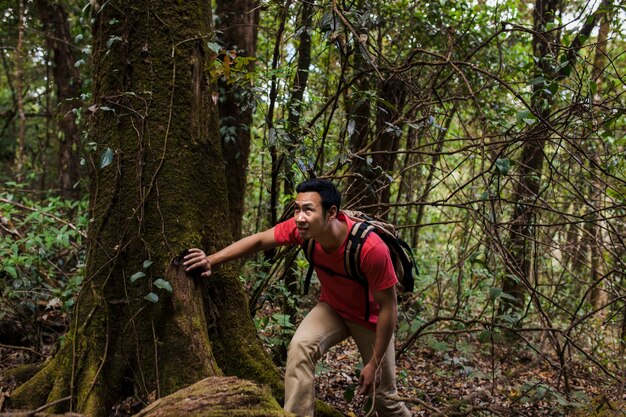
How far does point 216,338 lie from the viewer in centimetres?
371


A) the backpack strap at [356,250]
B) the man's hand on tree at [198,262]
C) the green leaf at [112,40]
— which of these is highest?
the green leaf at [112,40]

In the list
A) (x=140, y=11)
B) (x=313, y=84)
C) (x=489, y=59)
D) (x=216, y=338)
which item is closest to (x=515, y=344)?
(x=489, y=59)

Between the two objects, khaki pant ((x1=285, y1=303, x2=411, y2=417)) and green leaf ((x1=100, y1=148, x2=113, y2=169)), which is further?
khaki pant ((x1=285, y1=303, x2=411, y2=417))

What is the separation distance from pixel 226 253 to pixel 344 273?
32.5 inches

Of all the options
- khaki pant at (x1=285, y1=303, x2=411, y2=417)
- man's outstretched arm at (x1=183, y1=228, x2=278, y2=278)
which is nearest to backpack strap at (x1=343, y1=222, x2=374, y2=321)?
khaki pant at (x1=285, y1=303, x2=411, y2=417)

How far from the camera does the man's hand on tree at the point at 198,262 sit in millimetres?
3508

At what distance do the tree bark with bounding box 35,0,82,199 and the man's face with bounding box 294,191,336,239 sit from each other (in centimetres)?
769

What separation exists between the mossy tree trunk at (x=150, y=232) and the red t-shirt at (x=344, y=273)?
576 mm

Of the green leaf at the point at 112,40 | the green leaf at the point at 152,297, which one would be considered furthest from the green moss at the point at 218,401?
the green leaf at the point at 112,40

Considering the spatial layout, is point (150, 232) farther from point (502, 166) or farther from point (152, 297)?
point (502, 166)

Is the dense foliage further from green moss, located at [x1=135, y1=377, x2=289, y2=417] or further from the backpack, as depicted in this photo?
green moss, located at [x1=135, y1=377, x2=289, y2=417]

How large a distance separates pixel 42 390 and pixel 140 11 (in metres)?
2.62

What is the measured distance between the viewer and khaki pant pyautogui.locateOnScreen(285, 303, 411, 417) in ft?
11.4

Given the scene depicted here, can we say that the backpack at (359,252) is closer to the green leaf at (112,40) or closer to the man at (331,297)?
the man at (331,297)
